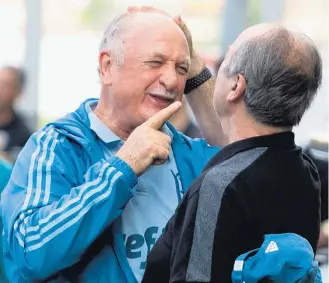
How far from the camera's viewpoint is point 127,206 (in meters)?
2.67

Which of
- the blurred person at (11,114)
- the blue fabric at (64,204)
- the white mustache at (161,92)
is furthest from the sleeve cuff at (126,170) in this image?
the blurred person at (11,114)

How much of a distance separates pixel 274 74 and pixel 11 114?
517 cm

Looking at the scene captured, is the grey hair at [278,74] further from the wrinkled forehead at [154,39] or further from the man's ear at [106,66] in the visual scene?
the man's ear at [106,66]

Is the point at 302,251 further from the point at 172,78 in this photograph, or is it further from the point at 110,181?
the point at 172,78

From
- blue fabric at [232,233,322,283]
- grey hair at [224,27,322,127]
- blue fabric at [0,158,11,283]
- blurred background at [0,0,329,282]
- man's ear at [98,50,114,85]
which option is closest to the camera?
blue fabric at [232,233,322,283]

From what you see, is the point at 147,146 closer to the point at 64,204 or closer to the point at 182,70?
the point at 64,204

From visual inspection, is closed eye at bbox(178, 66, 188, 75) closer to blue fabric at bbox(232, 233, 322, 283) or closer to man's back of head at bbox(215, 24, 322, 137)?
man's back of head at bbox(215, 24, 322, 137)

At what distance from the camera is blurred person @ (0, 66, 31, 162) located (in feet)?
22.9

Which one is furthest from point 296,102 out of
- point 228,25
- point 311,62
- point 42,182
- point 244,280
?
point 228,25

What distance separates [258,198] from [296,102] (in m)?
0.29

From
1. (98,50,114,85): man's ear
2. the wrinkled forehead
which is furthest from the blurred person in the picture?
the wrinkled forehead

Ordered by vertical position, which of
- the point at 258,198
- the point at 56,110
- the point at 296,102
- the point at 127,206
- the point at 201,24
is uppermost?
the point at 296,102

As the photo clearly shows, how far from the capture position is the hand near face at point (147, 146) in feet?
8.20

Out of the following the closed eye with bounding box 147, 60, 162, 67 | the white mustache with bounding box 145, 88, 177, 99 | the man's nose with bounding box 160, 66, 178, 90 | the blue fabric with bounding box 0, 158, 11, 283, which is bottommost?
the blue fabric with bounding box 0, 158, 11, 283
